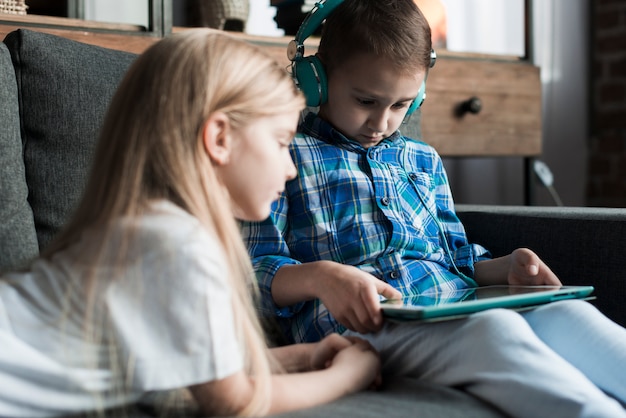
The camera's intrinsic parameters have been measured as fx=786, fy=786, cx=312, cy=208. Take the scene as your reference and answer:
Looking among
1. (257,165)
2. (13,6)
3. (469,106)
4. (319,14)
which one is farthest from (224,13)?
(257,165)

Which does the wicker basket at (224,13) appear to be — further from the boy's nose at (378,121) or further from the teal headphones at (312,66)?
the boy's nose at (378,121)

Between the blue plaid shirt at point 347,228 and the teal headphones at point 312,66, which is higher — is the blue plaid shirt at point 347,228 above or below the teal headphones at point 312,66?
below

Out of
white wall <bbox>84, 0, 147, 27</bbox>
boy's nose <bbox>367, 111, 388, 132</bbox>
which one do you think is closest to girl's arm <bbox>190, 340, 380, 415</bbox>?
boy's nose <bbox>367, 111, 388, 132</bbox>

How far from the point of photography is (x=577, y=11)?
116 inches

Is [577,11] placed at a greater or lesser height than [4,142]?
greater

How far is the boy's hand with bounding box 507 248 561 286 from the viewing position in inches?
44.5

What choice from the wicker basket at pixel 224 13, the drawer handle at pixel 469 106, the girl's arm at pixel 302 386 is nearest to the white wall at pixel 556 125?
the drawer handle at pixel 469 106

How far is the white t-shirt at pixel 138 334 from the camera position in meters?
0.73

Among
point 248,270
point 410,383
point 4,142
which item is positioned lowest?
point 410,383

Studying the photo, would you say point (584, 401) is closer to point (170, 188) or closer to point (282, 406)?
point (282, 406)

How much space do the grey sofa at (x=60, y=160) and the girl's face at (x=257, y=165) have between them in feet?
1.13

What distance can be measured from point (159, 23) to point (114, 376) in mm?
1042

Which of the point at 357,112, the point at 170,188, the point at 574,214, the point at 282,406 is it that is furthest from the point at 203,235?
the point at 574,214

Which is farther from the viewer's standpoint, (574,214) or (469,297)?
(574,214)
